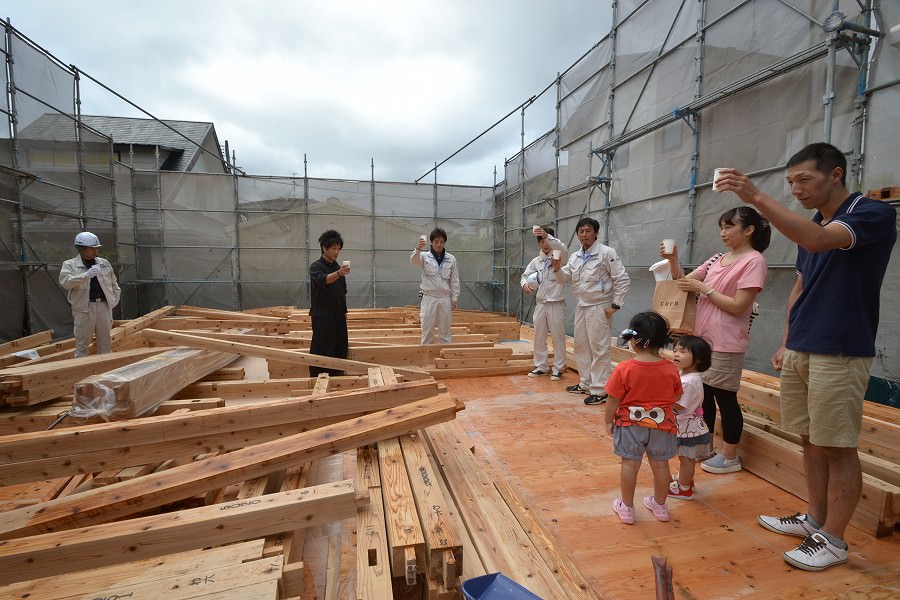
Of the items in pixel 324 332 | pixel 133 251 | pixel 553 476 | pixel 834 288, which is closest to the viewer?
pixel 834 288

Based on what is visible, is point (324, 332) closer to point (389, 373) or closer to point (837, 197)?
point (389, 373)

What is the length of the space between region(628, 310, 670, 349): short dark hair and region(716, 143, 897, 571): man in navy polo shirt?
0.51 m

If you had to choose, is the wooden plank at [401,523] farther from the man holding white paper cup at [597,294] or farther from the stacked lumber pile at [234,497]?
the man holding white paper cup at [597,294]

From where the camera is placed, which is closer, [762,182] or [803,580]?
[803,580]

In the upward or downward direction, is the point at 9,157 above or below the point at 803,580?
above

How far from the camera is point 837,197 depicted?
170cm

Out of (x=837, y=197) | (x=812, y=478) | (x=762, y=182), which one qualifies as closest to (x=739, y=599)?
(x=812, y=478)

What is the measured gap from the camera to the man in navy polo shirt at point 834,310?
156 cm

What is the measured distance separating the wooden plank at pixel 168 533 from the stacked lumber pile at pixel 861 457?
2.39 metres

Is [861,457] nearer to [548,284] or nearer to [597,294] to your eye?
[597,294]

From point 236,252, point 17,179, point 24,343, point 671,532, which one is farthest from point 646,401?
point 236,252

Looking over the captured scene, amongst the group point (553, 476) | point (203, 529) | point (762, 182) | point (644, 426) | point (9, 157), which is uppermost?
point (9, 157)

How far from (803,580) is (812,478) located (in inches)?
17.2

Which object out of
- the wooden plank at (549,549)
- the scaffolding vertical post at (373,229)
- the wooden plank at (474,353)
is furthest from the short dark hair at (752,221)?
the scaffolding vertical post at (373,229)
